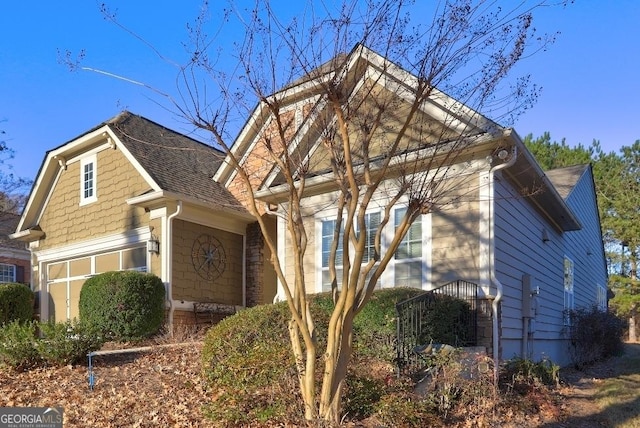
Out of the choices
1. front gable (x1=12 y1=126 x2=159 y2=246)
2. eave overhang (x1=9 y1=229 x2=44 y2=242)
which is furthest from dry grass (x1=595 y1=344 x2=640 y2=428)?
eave overhang (x1=9 y1=229 x2=44 y2=242)

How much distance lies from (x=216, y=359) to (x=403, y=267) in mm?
4168

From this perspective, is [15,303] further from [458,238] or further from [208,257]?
[458,238]

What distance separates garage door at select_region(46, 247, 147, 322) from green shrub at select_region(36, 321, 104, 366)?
4.24 m

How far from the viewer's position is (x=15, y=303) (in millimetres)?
13422

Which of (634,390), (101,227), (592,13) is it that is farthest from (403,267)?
(101,227)

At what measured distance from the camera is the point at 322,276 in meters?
10.4

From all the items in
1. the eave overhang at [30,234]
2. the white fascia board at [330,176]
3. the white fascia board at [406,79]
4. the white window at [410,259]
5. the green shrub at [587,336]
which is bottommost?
the green shrub at [587,336]

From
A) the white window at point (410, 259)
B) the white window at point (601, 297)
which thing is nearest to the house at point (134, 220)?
the white window at point (410, 259)

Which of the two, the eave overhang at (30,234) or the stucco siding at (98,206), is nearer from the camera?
the stucco siding at (98,206)

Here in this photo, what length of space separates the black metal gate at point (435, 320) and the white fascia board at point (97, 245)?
272 inches

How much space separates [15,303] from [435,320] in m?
10.7

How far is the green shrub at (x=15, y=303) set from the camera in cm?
1312

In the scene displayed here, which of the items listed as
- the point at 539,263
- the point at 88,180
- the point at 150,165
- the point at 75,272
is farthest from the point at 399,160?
the point at 75,272

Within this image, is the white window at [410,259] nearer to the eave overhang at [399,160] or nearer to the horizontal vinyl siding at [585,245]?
the eave overhang at [399,160]
